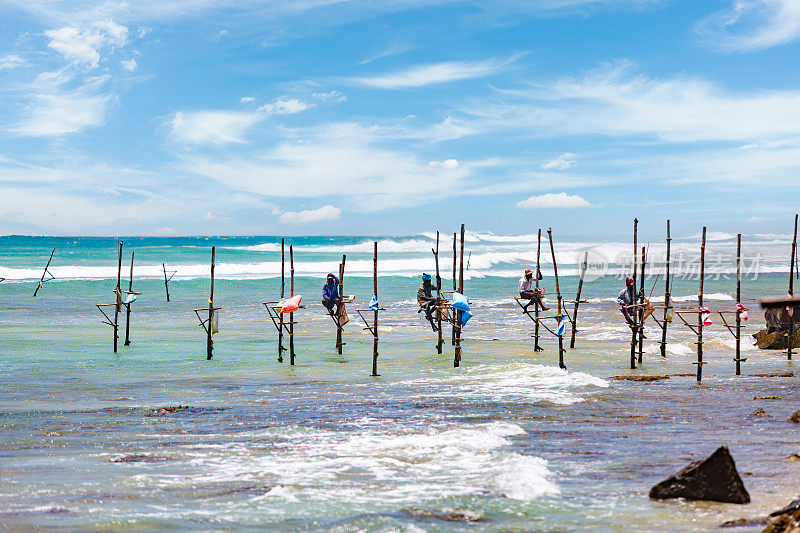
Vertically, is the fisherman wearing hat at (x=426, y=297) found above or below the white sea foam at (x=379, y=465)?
above

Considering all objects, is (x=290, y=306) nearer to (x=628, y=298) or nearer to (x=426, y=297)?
(x=426, y=297)

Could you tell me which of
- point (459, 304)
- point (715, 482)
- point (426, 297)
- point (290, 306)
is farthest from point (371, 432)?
point (426, 297)

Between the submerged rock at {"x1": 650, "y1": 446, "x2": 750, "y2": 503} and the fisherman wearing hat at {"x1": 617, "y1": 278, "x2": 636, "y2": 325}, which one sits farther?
the fisherman wearing hat at {"x1": 617, "y1": 278, "x2": 636, "y2": 325}

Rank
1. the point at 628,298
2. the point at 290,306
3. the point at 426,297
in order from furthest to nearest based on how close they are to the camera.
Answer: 1. the point at 426,297
2. the point at 628,298
3. the point at 290,306

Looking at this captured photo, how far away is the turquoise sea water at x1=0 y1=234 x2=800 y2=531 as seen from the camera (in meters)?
7.43

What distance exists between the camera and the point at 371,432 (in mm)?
10992

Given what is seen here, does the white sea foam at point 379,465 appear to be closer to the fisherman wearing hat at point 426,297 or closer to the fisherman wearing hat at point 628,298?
the fisherman wearing hat at point 426,297

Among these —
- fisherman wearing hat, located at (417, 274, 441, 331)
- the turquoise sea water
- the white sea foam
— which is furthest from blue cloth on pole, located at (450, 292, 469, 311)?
the white sea foam

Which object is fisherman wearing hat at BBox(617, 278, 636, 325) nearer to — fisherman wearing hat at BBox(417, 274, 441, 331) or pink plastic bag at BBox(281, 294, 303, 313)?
fisherman wearing hat at BBox(417, 274, 441, 331)

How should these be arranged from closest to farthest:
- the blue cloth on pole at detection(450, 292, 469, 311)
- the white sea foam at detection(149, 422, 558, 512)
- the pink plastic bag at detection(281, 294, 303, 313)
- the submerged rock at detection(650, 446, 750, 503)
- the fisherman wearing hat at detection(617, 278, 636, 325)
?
the submerged rock at detection(650, 446, 750, 503)
the white sea foam at detection(149, 422, 558, 512)
the blue cloth on pole at detection(450, 292, 469, 311)
the pink plastic bag at detection(281, 294, 303, 313)
the fisherman wearing hat at detection(617, 278, 636, 325)

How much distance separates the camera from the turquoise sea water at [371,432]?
7434 millimetres

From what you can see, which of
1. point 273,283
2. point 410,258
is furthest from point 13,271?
point 410,258

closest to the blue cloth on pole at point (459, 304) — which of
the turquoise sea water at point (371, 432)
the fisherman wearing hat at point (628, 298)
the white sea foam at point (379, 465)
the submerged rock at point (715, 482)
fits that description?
the turquoise sea water at point (371, 432)

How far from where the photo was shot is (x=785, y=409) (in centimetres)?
1234
